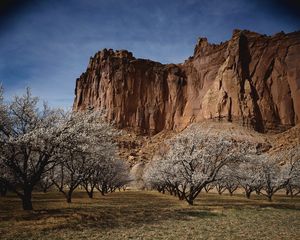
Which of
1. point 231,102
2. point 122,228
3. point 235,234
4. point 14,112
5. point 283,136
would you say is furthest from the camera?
point 231,102

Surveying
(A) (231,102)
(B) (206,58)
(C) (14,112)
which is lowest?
(C) (14,112)

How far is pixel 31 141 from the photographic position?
67.4 feet

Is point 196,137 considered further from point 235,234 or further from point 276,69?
point 276,69

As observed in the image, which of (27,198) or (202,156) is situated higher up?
(202,156)

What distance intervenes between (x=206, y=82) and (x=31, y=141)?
178 meters

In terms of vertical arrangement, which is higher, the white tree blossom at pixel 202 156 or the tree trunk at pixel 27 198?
the white tree blossom at pixel 202 156

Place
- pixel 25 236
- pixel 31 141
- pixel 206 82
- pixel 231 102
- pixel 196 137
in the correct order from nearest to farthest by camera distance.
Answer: pixel 25 236 < pixel 31 141 < pixel 196 137 < pixel 231 102 < pixel 206 82

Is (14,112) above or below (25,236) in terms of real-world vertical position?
above

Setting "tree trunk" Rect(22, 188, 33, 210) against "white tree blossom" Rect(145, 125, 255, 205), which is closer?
"tree trunk" Rect(22, 188, 33, 210)

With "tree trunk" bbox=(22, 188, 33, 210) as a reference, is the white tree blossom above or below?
above

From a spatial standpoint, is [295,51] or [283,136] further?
[295,51]

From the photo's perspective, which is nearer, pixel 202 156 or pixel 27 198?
pixel 27 198

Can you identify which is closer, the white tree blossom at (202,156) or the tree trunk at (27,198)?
the tree trunk at (27,198)

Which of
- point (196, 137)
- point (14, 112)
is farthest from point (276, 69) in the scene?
point (14, 112)
